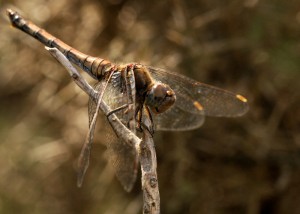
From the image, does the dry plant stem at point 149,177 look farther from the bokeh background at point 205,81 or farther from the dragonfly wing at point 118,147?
the bokeh background at point 205,81

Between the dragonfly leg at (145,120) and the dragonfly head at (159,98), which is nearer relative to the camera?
the dragonfly leg at (145,120)

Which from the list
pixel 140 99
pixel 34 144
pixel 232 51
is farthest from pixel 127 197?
pixel 140 99

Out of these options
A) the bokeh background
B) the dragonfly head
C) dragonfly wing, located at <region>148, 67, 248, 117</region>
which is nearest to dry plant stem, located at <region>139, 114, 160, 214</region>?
the dragonfly head

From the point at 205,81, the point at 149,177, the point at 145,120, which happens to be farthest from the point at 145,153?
the point at 205,81

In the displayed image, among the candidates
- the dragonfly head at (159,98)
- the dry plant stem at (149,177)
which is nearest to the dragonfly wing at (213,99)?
the dragonfly head at (159,98)

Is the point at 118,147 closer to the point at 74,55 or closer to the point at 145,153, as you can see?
the point at 145,153

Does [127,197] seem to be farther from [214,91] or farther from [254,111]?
[214,91]

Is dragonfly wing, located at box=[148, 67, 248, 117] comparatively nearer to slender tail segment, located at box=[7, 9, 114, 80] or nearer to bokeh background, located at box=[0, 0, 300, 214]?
slender tail segment, located at box=[7, 9, 114, 80]
